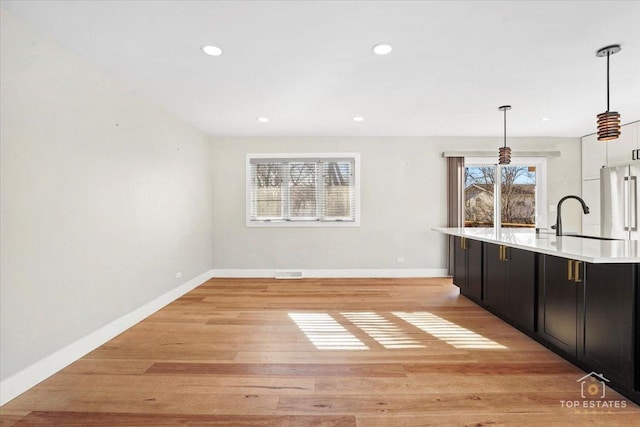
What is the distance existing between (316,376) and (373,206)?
3617 millimetres

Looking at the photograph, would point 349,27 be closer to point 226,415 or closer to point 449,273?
point 226,415

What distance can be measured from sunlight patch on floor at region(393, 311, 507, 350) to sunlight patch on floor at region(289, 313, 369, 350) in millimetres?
776

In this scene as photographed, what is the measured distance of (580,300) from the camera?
2197 millimetres

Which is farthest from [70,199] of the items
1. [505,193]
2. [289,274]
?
[505,193]

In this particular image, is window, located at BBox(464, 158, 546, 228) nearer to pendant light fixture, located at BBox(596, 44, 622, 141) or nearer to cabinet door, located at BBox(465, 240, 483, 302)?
cabinet door, located at BBox(465, 240, 483, 302)

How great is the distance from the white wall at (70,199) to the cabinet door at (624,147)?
6.48 meters

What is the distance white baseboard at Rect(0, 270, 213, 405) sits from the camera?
1944 millimetres

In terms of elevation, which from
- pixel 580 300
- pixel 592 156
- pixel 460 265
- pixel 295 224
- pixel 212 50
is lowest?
pixel 460 265

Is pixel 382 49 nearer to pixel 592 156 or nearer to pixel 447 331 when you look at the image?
pixel 447 331

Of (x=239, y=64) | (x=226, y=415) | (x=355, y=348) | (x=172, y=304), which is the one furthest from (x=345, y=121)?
(x=226, y=415)

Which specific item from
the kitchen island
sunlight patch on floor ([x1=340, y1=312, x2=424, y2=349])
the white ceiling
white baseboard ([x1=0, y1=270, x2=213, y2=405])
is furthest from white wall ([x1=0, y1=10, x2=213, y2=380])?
the kitchen island

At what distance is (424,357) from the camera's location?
2498 millimetres

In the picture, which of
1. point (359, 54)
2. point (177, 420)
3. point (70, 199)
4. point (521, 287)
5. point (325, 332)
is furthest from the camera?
point (325, 332)

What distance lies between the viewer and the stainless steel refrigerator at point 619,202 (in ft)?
13.8
